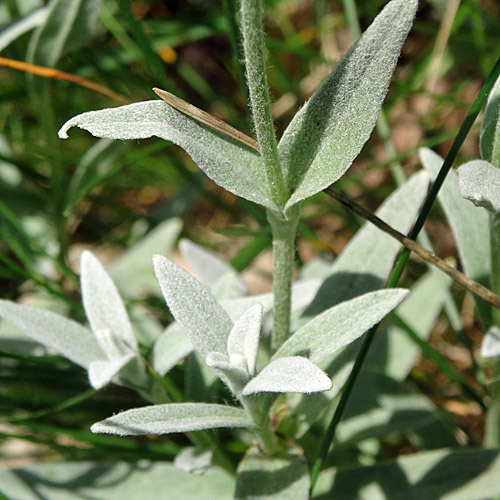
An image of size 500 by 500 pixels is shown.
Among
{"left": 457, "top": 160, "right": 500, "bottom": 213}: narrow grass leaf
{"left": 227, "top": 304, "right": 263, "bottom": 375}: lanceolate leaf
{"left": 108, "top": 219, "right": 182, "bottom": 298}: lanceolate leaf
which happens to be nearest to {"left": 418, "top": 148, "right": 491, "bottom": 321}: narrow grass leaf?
{"left": 457, "top": 160, "right": 500, "bottom": 213}: narrow grass leaf

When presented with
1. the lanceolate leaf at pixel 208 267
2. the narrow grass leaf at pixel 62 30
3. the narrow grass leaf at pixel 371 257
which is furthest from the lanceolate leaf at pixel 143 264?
the narrow grass leaf at pixel 371 257

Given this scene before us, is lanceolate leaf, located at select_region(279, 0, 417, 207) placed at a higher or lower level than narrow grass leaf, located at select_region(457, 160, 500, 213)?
higher

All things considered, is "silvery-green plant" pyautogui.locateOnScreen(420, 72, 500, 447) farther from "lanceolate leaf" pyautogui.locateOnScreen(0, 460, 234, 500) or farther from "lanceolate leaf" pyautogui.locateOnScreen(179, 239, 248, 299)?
"lanceolate leaf" pyautogui.locateOnScreen(0, 460, 234, 500)

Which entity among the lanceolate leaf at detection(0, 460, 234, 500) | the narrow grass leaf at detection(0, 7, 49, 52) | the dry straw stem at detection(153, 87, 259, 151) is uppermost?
the narrow grass leaf at detection(0, 7, 49, 52)

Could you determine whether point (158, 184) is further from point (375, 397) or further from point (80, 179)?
Answer: point (375, 397)

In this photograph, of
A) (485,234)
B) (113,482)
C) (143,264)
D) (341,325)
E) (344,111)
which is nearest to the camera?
(344,111)

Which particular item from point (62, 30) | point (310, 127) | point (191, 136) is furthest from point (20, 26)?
point (310, 127)

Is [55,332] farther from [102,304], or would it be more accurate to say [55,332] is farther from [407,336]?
[407,336]
